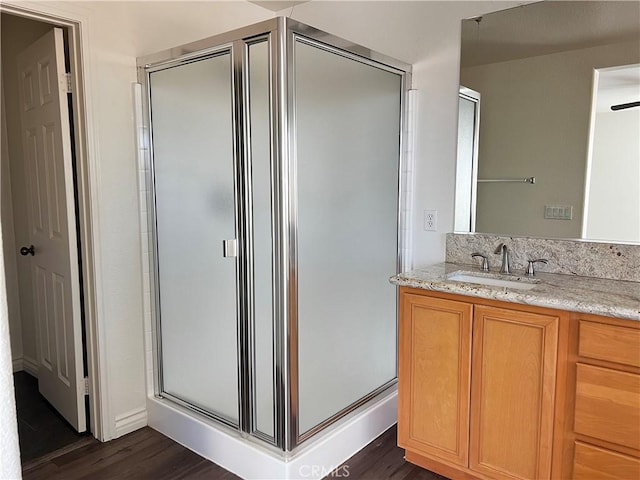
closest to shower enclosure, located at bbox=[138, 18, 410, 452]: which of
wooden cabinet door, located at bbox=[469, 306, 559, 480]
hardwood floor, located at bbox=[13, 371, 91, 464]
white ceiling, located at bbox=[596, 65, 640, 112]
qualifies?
hardwood floor, located at bbox=[13, 371, 91, 464]

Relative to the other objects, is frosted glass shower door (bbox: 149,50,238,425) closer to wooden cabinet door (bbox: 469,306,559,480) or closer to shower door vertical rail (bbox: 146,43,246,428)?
shower door vertical rail (bbox: 146,43,246,428)

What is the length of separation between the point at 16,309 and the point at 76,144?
1674mm

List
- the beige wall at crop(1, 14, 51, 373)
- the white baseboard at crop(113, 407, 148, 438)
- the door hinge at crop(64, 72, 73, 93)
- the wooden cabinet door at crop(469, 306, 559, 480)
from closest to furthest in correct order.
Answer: the wooden cabinet door at crop(469, 306, 559, 480)
the door hinge at crop(64, 72, 73, 93)
the white baseboard at crop(113, 407, 148, 438)
the beige wall at crop(1, 14, 51, 373)

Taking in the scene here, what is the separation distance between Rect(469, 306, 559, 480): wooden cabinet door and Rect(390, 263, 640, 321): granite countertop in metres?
0.07

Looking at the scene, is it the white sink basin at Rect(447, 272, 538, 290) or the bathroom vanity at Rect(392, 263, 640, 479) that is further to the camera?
the white sink basin at Rect(447, 272, 538, 290)

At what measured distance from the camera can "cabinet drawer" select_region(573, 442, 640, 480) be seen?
1.60m

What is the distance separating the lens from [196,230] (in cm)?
228

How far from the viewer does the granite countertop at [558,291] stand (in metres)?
1.60

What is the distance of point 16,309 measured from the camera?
331 cm

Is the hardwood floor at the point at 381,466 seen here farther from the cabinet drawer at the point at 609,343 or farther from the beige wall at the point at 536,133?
the beige wall at the point at 536,133

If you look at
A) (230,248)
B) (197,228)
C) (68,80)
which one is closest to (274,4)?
(68,80)

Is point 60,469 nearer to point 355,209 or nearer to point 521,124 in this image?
point 355,209

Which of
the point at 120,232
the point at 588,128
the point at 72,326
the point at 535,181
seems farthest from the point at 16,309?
the point at 588,128

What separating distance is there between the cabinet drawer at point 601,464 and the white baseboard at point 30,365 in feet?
10.2
